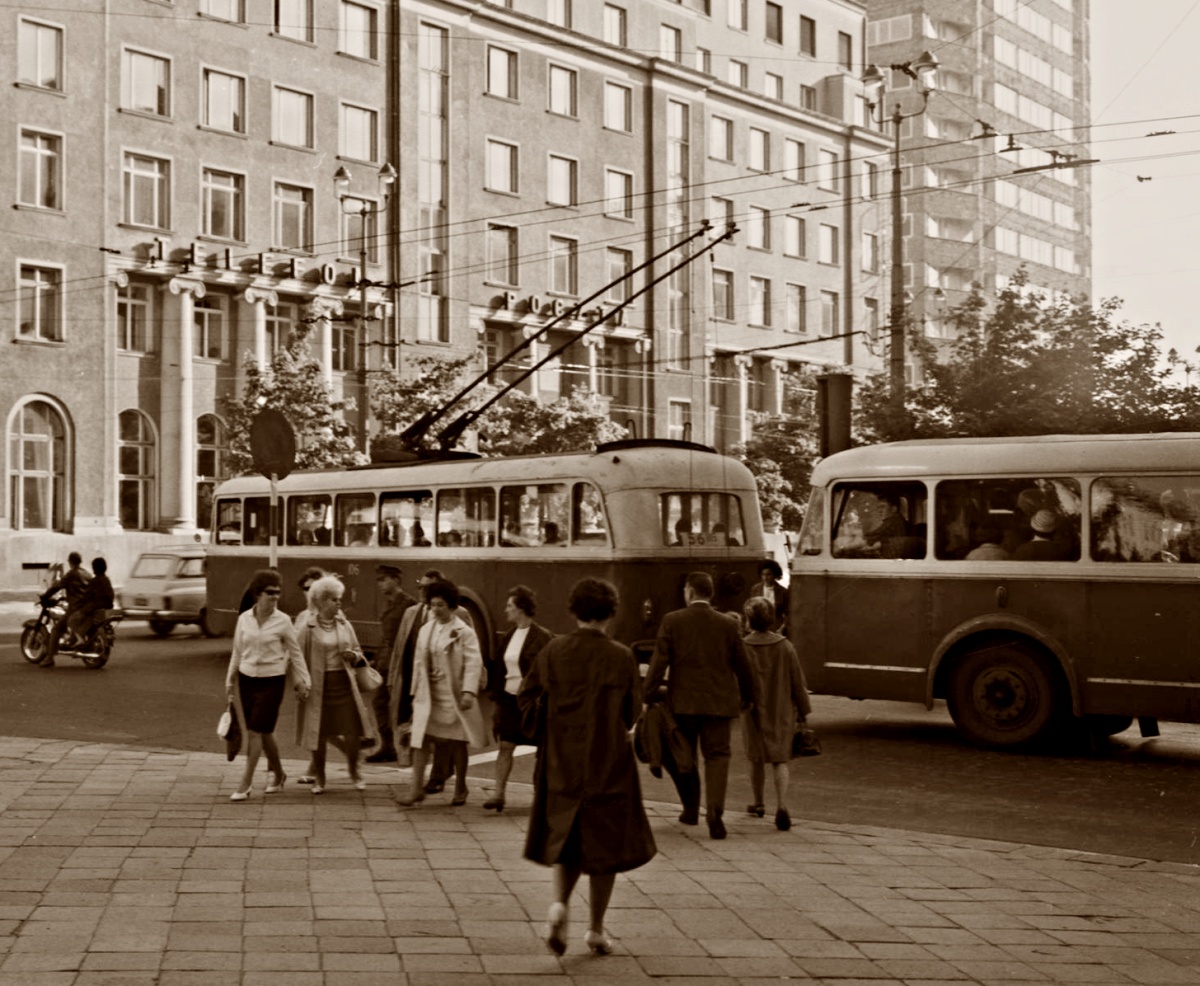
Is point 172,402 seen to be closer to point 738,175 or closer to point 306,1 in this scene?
point 306,1

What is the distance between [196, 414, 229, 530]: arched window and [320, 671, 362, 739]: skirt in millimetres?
37575

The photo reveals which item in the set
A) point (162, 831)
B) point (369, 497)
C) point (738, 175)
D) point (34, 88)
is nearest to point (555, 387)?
point (738, 175)

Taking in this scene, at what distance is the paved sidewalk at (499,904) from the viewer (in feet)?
22.8

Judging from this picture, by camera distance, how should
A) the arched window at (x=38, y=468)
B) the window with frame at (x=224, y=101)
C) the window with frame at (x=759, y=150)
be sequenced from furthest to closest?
the window with frame at (x=759, y=150) → the window with frame at (x=224, y=101) → the arched window at (x=38, y=468)

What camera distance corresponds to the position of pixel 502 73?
57906 mm

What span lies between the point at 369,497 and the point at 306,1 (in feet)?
106

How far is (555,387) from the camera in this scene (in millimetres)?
58906

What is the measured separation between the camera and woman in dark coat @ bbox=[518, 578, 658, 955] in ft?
23.6

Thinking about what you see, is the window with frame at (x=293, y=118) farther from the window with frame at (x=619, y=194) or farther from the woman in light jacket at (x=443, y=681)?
the woman in light jacket at (x=443, y=681)

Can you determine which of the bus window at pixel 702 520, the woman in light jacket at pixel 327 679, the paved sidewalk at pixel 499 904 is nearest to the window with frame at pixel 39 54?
the bus window at pixel 702 520

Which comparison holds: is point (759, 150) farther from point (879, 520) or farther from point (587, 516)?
point (879, 520)

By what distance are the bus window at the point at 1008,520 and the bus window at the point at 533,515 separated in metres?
5.90

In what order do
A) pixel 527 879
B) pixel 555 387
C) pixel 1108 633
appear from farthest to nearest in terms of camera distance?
pixel 555 387 < pixel 1108 633 < pixel 527 879

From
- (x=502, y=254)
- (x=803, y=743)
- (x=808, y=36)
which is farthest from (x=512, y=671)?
(x=808, y=36)
